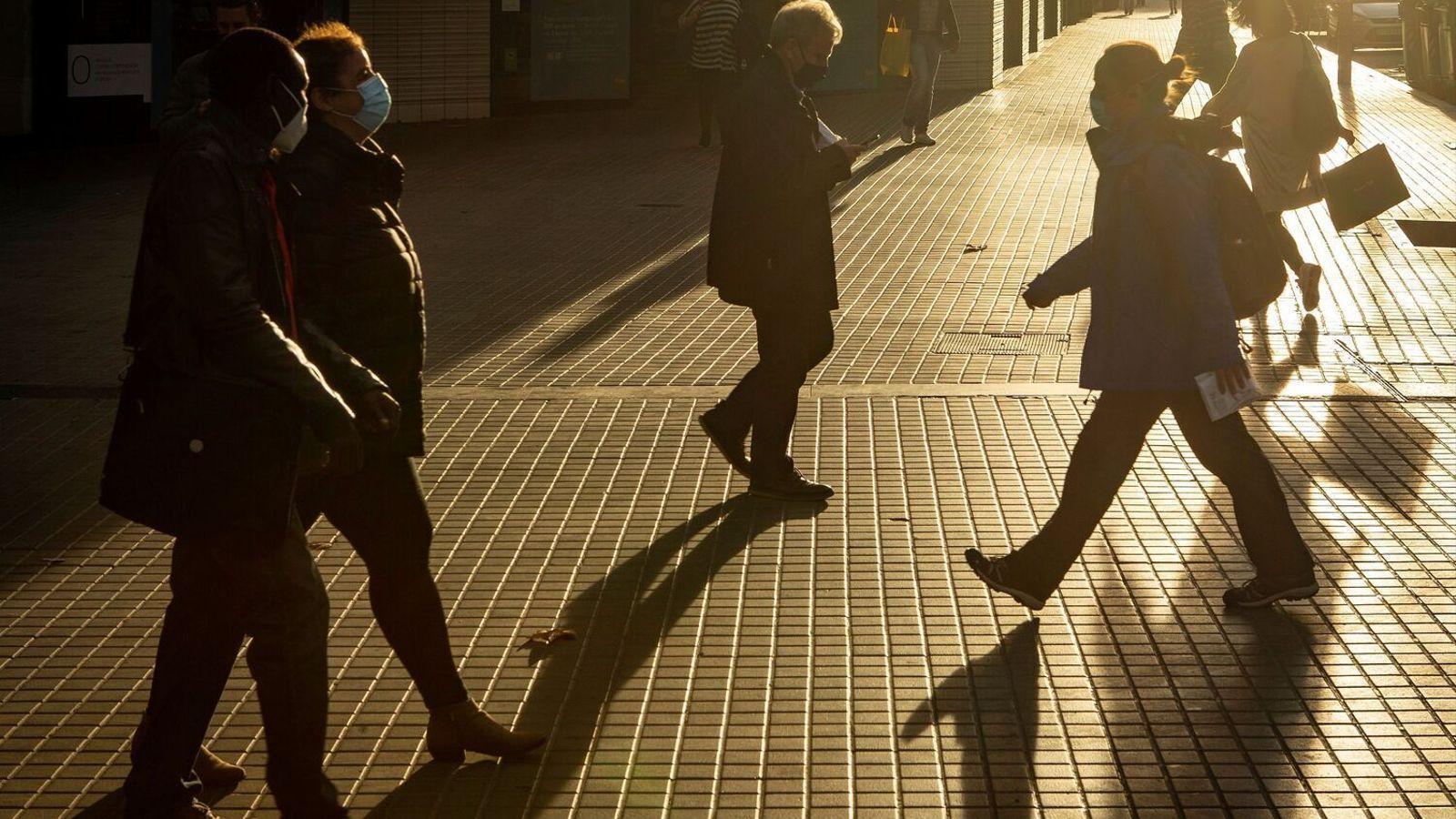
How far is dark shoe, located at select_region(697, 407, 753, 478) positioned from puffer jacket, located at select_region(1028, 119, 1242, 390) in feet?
6.32

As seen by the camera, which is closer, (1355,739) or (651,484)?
(1355,739)

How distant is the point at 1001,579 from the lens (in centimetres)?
579

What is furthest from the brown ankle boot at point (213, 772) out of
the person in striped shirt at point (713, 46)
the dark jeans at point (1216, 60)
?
the person in striped shirt at point (713, 46)

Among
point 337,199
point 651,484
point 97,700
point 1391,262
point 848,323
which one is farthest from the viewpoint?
point 1391,262

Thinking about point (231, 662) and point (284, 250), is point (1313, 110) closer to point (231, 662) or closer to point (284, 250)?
point (284, 250)

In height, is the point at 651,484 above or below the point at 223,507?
below

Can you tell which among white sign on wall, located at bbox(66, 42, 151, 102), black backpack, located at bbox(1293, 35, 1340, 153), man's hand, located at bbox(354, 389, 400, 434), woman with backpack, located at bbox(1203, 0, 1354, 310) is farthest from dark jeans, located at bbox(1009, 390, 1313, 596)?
white sign on wall, located at bbox(66, 42, 151, 102)

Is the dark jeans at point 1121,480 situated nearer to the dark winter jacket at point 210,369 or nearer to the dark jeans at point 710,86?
the dark winter jacket at point 210,369

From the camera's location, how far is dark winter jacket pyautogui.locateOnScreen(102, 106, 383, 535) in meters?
3.97

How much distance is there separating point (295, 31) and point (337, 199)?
16.5m

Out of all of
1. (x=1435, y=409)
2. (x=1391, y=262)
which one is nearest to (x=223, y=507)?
(x=1435, y=409)

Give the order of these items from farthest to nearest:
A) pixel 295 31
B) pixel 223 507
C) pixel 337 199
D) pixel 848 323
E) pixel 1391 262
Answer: pixel 295 31 < pixel 1391 262 < pixel 848 323 < pixel 337 199 < pixel 223 507

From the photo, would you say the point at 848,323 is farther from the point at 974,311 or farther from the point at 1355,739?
the point at 1355,739

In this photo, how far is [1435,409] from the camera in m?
8.32
